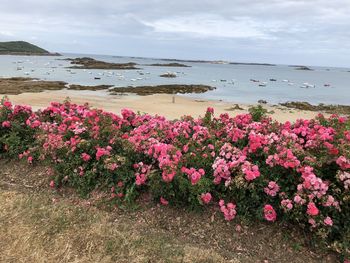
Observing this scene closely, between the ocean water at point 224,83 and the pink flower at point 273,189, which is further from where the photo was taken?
the ocean water at point 224,83

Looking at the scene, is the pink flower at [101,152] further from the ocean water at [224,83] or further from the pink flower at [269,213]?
the ocean water at [224,83]

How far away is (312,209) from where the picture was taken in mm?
3240

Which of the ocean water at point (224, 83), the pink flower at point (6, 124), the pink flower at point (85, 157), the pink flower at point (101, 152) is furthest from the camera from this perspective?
the ocean water at point (224, 83)

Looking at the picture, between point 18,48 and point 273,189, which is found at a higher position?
point 273,189

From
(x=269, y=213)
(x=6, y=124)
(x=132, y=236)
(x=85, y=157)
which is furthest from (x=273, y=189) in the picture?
(x=6, y=124)

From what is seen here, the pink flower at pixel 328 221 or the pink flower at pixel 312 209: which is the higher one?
the pink flower at pixel 312 209

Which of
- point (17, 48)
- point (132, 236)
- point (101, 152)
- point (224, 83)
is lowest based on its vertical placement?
point (224, 83)

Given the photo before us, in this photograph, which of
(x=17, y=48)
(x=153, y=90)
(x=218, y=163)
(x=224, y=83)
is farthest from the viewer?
(x=17, y=48)

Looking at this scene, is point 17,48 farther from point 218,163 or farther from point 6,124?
point 218,163

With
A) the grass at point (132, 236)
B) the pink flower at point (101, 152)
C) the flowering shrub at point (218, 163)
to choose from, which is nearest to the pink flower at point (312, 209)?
the flowering shrub at point (218, 163)

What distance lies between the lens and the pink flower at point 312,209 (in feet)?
10.6

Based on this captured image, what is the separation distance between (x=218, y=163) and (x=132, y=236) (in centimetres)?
111

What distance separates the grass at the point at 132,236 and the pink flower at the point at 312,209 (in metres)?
0.48

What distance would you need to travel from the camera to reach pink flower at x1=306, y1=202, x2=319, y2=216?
323 centimetres
